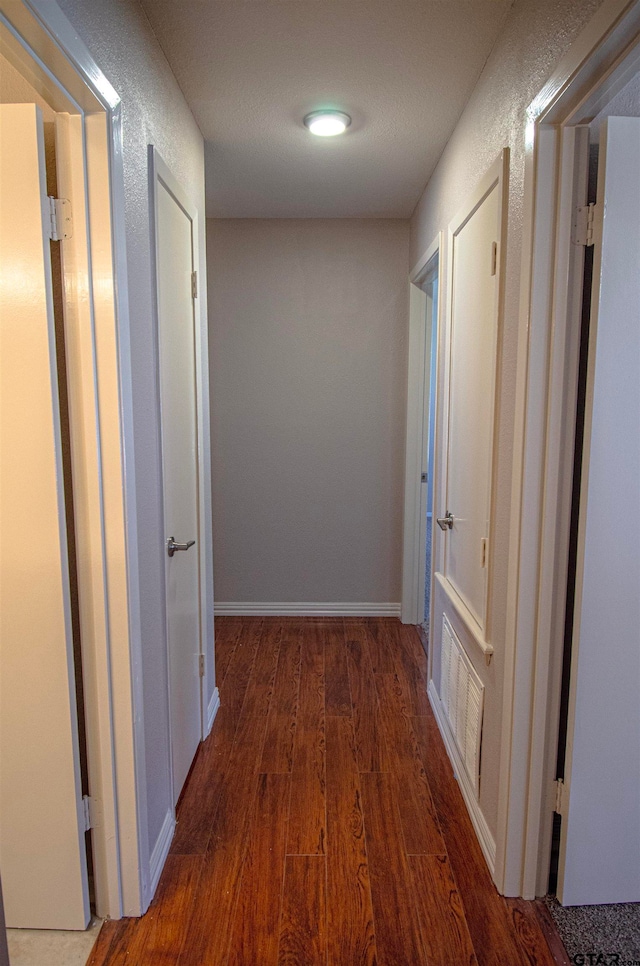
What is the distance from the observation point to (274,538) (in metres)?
3.89

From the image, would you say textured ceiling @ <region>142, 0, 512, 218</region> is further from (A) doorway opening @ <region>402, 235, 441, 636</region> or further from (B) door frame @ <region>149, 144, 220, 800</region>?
(A) doorway opening @ <region>402, 235, 441, 636</region>

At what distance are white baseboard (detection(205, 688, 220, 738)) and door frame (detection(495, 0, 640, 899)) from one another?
1.30 metres

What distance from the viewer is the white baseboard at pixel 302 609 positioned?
13.0 feet

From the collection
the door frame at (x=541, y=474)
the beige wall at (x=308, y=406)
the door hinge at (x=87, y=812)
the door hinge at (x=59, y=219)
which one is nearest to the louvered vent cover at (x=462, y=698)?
the door frame at (x=541, y=474)

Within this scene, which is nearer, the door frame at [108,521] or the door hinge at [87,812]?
the door frame at [108,521]

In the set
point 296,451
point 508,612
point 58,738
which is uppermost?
point 296,451

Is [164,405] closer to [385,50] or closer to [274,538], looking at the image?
[385,50]

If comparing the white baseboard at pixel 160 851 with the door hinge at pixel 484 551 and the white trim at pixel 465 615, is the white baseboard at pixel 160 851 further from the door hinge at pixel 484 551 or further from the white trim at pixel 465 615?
the door hinge at pixel 484 551

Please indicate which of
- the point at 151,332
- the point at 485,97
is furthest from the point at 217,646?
the point at 485,97

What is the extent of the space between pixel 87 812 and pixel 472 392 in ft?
5.66

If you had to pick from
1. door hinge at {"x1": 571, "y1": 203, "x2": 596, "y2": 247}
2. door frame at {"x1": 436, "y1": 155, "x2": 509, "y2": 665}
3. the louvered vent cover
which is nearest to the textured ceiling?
door frame at {"x1": 436, "y1": 155, "x2": 509, "y2": 665}

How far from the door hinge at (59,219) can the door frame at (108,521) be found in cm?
4

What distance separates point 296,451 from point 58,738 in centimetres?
250

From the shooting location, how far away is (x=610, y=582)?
1.52 meters
